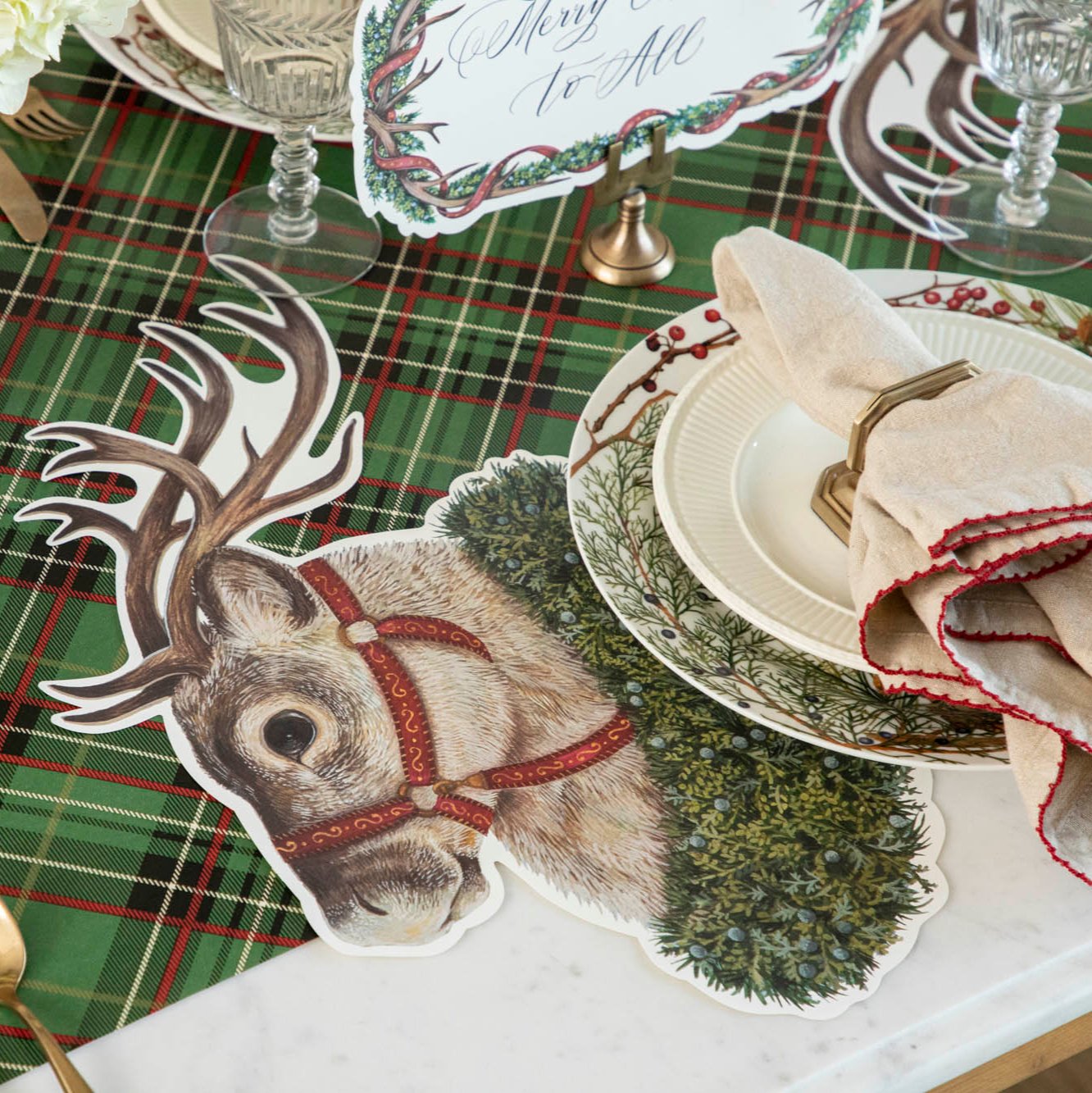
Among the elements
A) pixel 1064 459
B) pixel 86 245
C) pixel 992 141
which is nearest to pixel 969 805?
pixel 1064 459

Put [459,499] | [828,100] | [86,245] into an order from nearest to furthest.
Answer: [459,499] < [86,245] < [828,100]

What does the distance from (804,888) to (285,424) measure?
Answer: 457 mm

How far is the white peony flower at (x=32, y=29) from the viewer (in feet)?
2.63

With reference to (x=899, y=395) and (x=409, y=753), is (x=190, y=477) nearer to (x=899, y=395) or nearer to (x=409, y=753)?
(x=409, y=753)

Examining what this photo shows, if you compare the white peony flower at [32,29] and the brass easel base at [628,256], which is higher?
the white peony flower at [32,29]

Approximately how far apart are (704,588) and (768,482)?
86 millimetres

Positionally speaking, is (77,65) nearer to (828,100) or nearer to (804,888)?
(828,100)

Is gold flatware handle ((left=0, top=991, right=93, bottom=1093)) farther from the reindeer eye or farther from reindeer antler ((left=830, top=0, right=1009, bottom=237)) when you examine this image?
reindeer antler ((left=830, top=0, right=1009, bottom=237))

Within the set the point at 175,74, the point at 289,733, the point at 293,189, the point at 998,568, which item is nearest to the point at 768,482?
the point at 998,568

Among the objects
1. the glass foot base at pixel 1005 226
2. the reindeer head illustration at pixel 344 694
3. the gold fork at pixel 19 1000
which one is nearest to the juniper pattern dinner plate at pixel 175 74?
the reindeer head illustration at pixel 344 694

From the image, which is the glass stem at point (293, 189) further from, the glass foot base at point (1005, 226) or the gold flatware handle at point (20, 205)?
the glass foot base at point (1005, 226)

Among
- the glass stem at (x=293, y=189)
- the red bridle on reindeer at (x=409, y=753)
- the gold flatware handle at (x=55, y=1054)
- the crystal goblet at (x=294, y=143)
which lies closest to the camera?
the gold flatware handle at (x=55, y=1054)

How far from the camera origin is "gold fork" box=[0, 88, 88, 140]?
1.10 metres

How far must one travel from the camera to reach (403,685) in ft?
2.71
